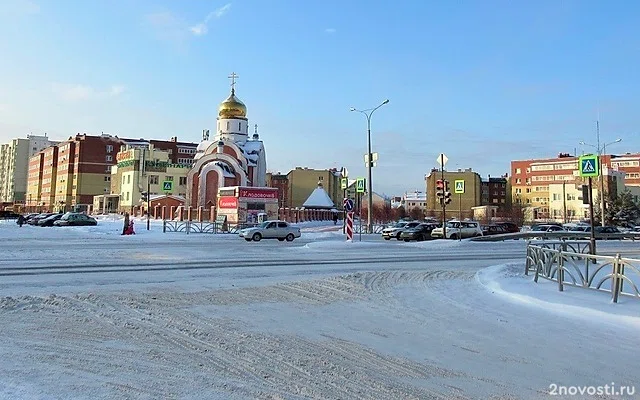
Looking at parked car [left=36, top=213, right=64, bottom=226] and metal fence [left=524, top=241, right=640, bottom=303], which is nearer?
metal fence [left=524, top=241, right=640, bottom=303]

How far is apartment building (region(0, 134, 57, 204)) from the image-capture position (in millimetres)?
149250

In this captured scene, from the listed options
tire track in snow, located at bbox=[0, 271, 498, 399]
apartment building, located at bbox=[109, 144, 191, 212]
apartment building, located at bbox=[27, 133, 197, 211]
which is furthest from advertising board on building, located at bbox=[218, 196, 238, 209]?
apartment building, located at bbox=[27, 133, 197, 211]

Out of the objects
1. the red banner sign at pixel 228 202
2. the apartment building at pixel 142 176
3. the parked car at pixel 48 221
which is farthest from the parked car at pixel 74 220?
the apartment building at pixel 142 176

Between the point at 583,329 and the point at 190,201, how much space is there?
65.2 meters

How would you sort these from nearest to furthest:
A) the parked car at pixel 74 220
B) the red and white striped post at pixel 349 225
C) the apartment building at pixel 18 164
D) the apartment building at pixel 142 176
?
the red and white striped post at pixel 349 225 → the parked car at pixel 74 220 → the apartment building at pixel 142 176 → the apartment building at pixel 18 164

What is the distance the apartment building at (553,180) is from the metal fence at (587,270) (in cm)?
8996

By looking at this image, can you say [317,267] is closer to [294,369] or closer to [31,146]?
[294,369]

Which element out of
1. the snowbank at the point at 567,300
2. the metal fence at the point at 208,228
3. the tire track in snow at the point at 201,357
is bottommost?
the tire track in snow at the point at 201,357

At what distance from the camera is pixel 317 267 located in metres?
16.8

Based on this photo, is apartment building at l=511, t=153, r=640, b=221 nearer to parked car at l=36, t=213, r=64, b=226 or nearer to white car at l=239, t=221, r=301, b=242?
white car at l=239, t=221, r=301, b=242

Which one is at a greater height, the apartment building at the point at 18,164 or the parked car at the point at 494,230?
the apartment building at the point at 18,164

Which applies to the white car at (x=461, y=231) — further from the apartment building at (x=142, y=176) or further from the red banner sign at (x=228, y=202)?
the apartment building at (x=142, y=176)

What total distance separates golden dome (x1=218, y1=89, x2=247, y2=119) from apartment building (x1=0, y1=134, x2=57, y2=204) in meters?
101

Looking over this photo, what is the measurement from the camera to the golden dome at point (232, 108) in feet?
246
